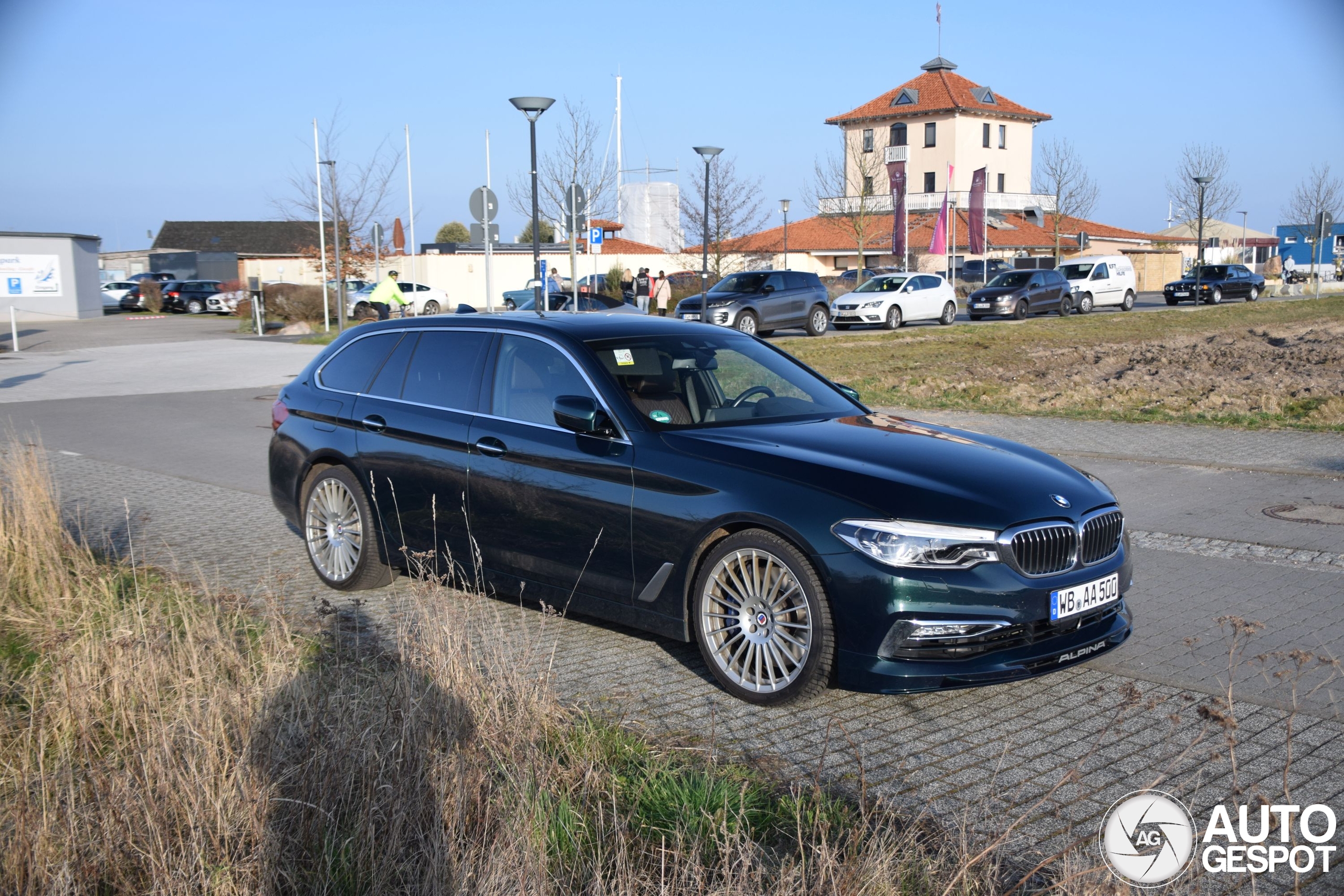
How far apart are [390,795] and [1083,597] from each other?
112 inches

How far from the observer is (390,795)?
11.6 ft

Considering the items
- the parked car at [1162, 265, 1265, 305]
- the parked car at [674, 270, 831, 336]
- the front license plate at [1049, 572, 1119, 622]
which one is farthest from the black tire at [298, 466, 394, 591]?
the parked car at [1162, 265, 1265, 305]

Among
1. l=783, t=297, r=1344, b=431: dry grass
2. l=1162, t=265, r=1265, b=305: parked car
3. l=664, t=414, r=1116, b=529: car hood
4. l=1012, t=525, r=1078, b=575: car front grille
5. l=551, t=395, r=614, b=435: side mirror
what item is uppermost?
l=1162, t=265, r=1265, b=305: parked car

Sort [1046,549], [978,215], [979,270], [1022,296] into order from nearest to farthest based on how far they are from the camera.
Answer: [1046,549] < [1022,296] < [978,215] < [979,270]

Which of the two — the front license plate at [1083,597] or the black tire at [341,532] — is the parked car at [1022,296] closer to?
the black tire at [341,532]

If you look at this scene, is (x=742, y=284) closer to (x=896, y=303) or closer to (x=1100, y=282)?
(x=896, y=303)

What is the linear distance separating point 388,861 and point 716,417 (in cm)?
291

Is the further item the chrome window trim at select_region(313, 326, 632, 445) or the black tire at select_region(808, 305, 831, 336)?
the black tire at select_region(808, 305, 831, 336)

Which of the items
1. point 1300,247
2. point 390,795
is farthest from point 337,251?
point 1300,247

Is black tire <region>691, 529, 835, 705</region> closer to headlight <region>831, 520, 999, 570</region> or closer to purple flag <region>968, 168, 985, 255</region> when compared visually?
headlight <region>831, 520, 999, 570</region>

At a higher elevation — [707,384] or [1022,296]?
[1022,296]

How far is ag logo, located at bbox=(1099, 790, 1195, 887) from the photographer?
3.29 metres

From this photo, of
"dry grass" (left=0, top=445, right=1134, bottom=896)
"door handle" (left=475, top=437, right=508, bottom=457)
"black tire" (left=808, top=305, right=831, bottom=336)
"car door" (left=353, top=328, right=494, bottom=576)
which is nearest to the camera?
"dry grass" (left=0, top=445, right=1134, bottom=896)

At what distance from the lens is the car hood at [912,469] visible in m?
4.58
